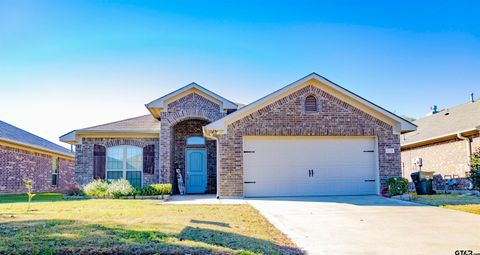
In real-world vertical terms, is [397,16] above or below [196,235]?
above

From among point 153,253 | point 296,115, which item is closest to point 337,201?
point 296,115

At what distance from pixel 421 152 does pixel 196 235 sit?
698 inches

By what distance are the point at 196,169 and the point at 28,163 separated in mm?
9735

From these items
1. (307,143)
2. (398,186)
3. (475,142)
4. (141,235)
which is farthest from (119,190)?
(475,142)

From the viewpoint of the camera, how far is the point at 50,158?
24.5 m

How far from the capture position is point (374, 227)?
308 inches

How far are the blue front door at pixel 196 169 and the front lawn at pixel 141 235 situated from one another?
9605 mm

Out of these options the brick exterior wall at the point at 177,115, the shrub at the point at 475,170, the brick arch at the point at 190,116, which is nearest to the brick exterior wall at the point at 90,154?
the brick exterior wall at the point at 177,115

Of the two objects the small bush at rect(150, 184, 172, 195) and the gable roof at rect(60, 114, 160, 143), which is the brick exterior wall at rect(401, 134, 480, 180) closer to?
the small bush at rect(150, 184, 172, 195)

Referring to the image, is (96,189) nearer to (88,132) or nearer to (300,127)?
(88,132)

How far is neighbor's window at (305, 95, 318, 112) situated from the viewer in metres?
14.9

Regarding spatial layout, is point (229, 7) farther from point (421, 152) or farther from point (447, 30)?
point (421, 152)

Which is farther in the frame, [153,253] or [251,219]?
[251,219]

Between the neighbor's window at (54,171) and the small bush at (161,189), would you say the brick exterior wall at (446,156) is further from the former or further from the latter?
the neighbor's window at (54,171)
